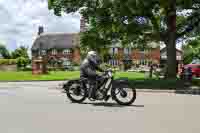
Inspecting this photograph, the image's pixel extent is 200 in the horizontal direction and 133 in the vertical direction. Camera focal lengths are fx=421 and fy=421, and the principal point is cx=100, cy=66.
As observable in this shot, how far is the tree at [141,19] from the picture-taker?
22516 millimetres

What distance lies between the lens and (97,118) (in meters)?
10.1

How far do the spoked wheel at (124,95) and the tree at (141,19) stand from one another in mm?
8957

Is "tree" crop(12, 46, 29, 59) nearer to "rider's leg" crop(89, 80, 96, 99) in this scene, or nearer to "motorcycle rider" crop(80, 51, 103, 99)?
"motorcycle rider" crop(80, 51, 103, 99)

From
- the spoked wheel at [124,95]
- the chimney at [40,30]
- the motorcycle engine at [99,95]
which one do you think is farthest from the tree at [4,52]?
the spoked wheel at [124,95]

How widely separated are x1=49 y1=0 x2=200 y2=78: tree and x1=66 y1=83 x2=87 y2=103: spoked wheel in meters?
8.52

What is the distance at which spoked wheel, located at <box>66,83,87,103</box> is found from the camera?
13.7 metres

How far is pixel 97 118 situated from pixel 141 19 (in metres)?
15.6

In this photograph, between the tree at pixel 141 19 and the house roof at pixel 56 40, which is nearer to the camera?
the tree at pixel 141 19

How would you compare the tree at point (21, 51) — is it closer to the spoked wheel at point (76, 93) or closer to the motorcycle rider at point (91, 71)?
the spoked wheel at point (76, 93)

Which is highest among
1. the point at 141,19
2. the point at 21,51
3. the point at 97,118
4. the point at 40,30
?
the point at 40,30

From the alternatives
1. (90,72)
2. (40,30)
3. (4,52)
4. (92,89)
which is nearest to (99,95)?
(92,89)

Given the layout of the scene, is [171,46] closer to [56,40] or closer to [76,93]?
[76,93]

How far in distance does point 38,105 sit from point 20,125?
3903 mm

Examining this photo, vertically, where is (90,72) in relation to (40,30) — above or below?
below
